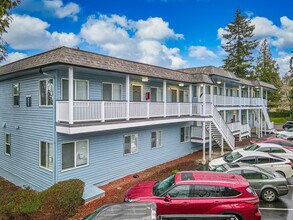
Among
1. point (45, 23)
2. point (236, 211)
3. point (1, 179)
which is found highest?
point (45, 23)

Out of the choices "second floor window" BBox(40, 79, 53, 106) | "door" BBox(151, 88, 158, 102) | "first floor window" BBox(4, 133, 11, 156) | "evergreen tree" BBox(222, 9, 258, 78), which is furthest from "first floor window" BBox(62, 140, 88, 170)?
"evergreen tree" BBox(222, 9, 258, 78)

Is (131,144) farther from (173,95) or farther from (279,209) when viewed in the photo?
(279,209)

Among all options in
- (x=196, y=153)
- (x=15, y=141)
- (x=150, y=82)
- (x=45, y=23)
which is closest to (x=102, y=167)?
(x=15, y=141)

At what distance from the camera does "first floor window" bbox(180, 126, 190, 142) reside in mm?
20141

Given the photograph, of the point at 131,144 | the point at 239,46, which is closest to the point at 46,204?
the point at 131,144

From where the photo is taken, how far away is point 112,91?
47.2ft

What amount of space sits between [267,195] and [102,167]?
8906 mm

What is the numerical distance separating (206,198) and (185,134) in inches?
534

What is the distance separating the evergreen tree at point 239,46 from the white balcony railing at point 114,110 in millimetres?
32319

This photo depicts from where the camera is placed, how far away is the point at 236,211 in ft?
22.9

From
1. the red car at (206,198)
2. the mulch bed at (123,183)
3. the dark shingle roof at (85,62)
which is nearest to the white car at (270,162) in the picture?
the mulch bed at (123,183)

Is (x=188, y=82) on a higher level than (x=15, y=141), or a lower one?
higher

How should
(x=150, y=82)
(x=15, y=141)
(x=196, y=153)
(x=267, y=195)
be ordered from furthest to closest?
(x=196, y=153), (x=150, y=82), (x=15, y=141), (x=267, y=195)

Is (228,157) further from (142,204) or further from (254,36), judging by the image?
(254,36)
